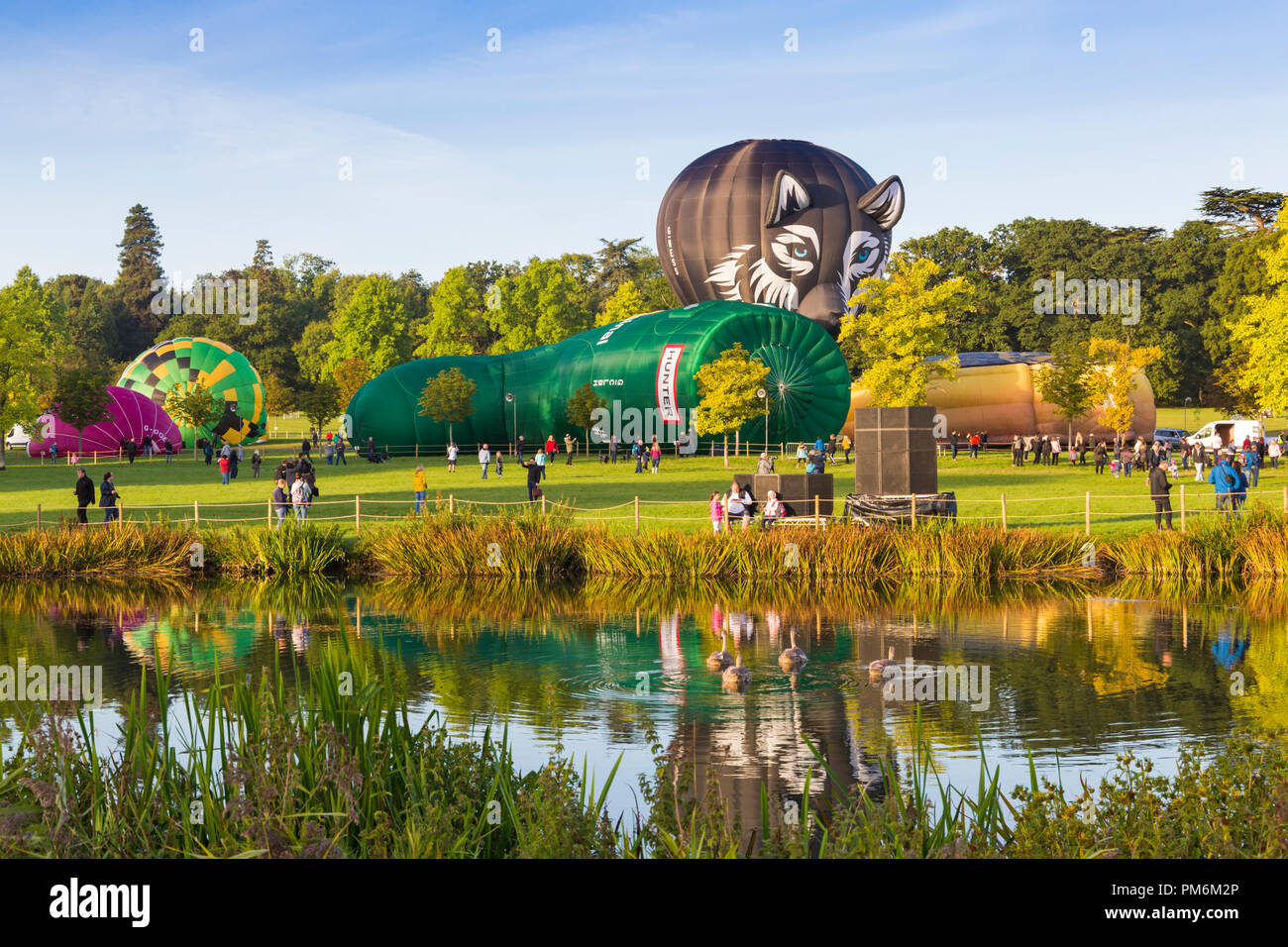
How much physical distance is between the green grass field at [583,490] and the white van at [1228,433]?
19.0 ft

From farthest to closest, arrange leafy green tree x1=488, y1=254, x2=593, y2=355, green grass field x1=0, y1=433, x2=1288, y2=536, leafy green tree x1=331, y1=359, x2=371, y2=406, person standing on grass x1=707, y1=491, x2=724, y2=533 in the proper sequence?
leafy green tree x1=488, y1=254, x2=593, y2=355, leafy green tree x1=331, y1=359, x2=371, y2=406, green grass field x1=0, y1=433, x2=1288, y2=536, person standing on grass x1=707, y1=491, x2=724, y2=533

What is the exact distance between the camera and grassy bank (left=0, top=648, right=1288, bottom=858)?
6.02 metres

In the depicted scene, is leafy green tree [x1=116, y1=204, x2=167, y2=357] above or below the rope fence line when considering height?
above

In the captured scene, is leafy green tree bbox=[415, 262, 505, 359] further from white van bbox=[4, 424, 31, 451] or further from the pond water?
the pond water

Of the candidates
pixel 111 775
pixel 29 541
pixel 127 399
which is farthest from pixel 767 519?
pixel 127 399

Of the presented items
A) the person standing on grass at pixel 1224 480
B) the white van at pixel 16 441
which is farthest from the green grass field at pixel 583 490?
the white van at pixel 16 441

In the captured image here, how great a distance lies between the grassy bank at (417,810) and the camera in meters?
6.02

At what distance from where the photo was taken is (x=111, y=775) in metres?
6.81

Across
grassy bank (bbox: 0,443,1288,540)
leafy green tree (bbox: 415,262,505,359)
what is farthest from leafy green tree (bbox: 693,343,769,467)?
leafy green tree (bbox: 415,262,505,359)

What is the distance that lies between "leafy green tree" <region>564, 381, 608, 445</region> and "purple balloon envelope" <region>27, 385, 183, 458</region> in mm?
18683

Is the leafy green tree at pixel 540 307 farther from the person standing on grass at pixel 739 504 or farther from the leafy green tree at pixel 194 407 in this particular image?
the person standing on grass at pixel 739 504

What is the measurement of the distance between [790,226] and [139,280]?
75.3m
